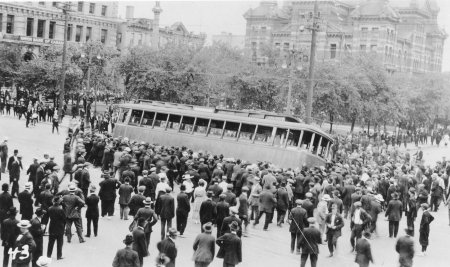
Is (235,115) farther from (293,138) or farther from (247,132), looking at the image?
(293,138)

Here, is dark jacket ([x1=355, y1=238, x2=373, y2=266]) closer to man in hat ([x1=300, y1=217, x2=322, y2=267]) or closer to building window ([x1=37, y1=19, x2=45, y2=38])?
man in hat ([x1=300, y1=217, x2=322, y2=267])

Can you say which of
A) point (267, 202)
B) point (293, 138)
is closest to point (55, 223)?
point (267, 202)

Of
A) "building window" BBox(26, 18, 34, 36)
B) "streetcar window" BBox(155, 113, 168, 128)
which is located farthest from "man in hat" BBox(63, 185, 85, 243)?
"building window" BBox(26, 18, 34, 36)

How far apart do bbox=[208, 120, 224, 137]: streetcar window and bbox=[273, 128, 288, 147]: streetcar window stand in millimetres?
2980

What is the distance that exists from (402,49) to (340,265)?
68.1 metres

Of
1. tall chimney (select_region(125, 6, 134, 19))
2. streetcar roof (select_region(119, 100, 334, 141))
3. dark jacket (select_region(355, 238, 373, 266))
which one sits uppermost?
tall chimney (select_region(125, 6, 134, 19))

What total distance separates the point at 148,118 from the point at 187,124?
2.76m

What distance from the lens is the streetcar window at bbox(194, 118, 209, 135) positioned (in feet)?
89.7

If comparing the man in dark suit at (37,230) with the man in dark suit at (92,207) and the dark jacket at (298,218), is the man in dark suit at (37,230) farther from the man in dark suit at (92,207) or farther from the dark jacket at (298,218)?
the dark jacket at (298,218)

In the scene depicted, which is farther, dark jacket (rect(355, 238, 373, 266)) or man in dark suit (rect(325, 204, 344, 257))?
man in dark suit (rect(325, 204, 344, 257))

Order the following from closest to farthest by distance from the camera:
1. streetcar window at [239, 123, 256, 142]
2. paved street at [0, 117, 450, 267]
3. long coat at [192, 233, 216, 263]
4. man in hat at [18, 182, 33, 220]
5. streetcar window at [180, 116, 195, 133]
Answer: long coat at [192, 233, 216, 263]
paved street at [0, 117, 450, 267]
man in hat at [18, 182, 33, 220]
streetcar window at [239, 123, 256, 142]
streetcar window at [180, 116, 195, 133]

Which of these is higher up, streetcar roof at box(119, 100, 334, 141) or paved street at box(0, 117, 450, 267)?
streetcar roof at box(119, 100, 334, 141)

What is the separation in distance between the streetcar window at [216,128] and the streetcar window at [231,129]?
0.30 meters

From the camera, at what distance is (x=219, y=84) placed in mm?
47906
